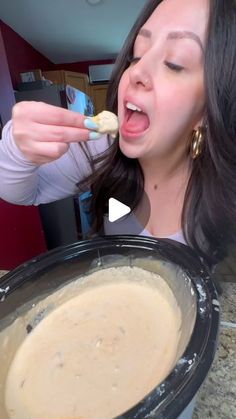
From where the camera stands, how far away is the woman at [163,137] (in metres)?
0.65

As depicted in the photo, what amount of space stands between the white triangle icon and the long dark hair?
0.03 m

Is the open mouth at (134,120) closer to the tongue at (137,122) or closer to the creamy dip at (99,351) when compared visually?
the tongue at (137,122)

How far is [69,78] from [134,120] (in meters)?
3.50

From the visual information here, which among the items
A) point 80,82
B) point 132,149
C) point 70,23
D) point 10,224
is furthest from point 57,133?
point 80,82

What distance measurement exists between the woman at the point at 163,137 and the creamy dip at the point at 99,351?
226 mm

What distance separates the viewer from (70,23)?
3457 mm

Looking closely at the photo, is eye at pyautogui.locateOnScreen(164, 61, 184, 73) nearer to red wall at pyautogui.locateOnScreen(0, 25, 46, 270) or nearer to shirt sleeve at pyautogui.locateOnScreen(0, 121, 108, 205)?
shirt sleeve at pyautogui.locateOnScreen(0, 121, 108, 205)

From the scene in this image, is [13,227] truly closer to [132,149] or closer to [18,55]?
[132,149]

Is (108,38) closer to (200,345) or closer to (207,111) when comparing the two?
(207,111)

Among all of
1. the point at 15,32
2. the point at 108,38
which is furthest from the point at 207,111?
the point at 108,38

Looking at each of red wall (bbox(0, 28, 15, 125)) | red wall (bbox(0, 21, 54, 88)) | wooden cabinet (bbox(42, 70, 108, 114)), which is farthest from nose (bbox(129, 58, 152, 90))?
wooden cabinet (bbox(42, 70, 108, 114))

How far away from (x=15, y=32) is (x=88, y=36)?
85cm

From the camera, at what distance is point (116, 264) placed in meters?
0.66

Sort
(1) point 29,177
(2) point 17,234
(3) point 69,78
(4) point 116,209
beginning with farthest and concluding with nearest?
1. (3) point 69,78
2. (2) point 17,234
3. (4) point 116,209
4. (1) point 29,177
